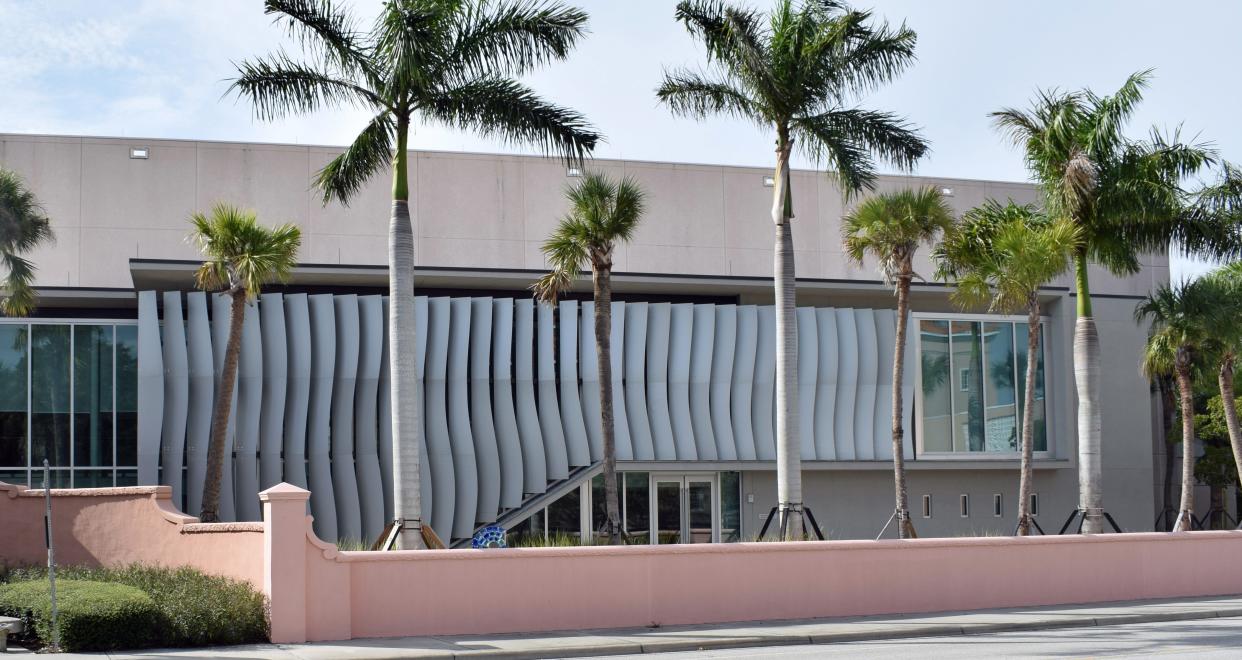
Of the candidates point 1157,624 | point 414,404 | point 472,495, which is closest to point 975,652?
point 1157,624

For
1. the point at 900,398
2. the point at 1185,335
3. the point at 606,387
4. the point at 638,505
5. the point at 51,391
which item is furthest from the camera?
the point at 638,505

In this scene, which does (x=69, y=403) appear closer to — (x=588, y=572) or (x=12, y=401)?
(x=12, y=401)

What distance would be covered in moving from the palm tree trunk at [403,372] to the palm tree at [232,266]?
6.00m

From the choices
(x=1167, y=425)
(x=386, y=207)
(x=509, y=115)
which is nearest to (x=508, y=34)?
(x=509, y=115)

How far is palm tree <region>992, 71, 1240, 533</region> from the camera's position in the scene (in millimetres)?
26859

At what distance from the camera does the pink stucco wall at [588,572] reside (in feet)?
59.1

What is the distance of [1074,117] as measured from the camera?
1070 inches

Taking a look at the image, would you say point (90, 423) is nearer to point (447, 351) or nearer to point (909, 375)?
point (447, 351)

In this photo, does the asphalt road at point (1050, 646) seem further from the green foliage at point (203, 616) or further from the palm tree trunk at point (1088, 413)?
the palm tree trunk at point (1088, 413)

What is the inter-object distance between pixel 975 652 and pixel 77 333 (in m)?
23.0

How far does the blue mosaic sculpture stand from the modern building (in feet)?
2.23

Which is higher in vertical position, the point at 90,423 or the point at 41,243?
the point at 41,243

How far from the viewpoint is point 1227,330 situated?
31547 millimetres

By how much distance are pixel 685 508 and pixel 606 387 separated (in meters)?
7.41
